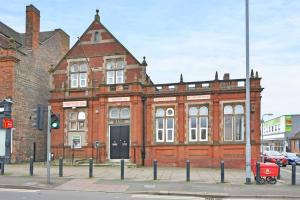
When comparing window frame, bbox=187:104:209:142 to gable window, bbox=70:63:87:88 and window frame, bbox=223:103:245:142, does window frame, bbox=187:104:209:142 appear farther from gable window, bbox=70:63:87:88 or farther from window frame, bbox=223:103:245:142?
gable window, bbox=70:63:87:88

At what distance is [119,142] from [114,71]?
5.96m

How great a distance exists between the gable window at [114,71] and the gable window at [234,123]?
8.81 metres

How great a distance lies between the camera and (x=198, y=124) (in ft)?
93.2

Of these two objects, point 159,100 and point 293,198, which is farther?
point 159,100

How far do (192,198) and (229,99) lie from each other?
581 inches

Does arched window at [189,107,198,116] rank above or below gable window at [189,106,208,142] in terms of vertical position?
above

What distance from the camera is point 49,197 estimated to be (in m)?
13.3

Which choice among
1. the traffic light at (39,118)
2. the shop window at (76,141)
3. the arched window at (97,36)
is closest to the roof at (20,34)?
the arched window at (97,36)

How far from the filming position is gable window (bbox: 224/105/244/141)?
27.7 m

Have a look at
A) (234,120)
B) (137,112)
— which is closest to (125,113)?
(137,112)

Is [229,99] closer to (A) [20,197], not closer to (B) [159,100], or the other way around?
(B) [159,100]

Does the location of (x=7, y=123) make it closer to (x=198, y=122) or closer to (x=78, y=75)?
(x=78, y=75)

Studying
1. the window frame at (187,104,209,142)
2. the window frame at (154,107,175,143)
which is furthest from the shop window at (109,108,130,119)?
the window frame at (187,104,209,142)

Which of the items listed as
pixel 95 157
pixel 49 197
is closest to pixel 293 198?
pixel 49 197
